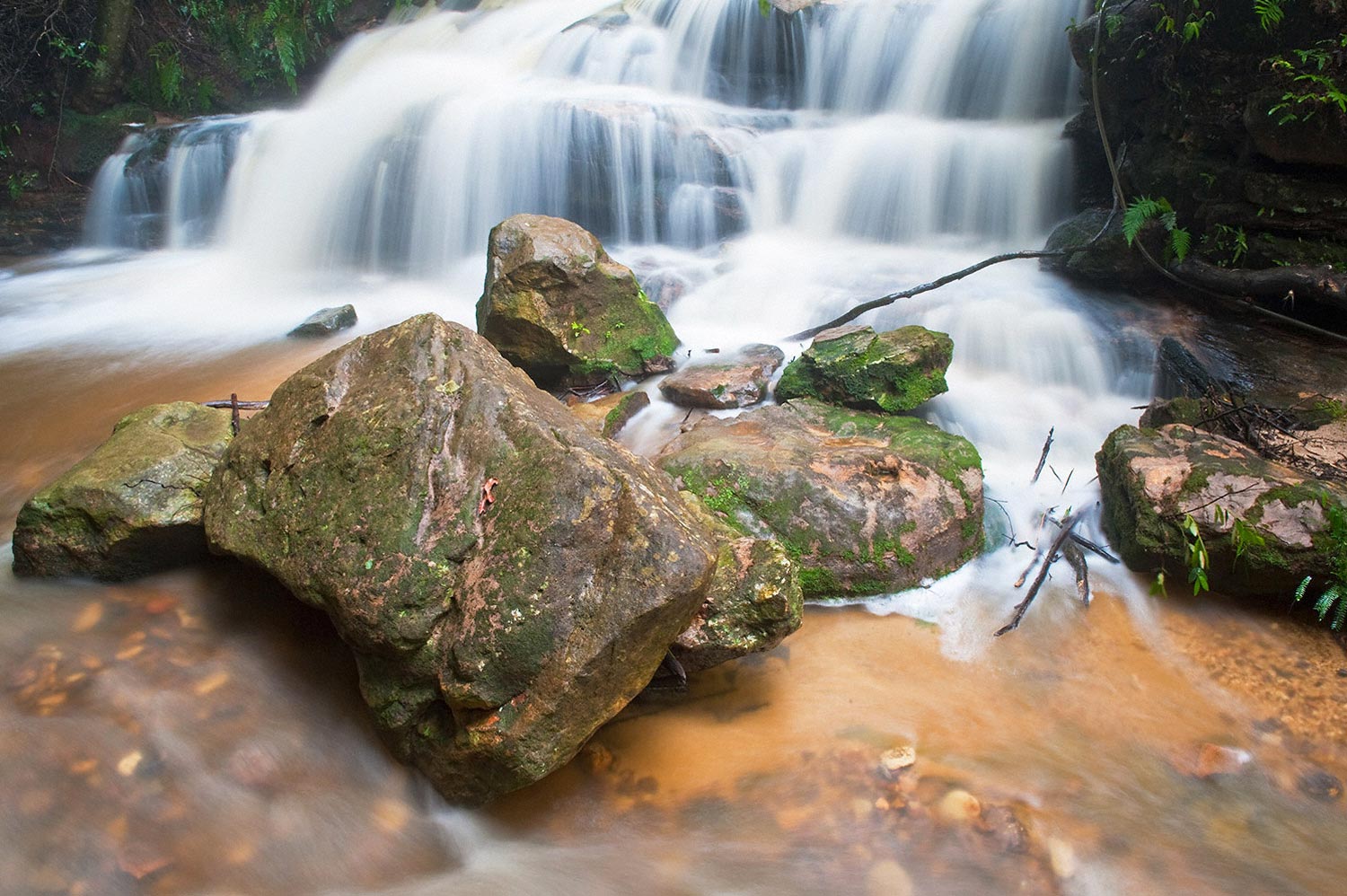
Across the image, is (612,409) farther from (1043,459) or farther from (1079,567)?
(1079,567)

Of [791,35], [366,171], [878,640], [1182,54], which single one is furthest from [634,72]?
[878,640]

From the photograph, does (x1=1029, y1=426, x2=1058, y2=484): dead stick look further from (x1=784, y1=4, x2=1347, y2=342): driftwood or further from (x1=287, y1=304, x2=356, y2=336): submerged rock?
(x1=287, y1=304, x2=356, y2=336): submerged rock

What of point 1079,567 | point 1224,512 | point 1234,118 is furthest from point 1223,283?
point 1079,567

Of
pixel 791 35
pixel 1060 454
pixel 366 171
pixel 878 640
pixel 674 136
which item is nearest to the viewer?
pixel 878 640

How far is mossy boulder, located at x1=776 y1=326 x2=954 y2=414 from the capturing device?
4680 mm

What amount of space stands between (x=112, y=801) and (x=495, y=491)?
56.3 inches

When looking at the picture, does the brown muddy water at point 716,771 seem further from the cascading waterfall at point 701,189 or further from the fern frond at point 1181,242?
the fern frond at point 1181,242

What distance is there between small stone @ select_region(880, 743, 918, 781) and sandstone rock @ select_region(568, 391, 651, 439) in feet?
8.12

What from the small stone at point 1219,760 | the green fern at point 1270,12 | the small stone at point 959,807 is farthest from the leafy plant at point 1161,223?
the small stone at point 959,807

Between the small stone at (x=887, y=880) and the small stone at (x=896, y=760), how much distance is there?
31cm

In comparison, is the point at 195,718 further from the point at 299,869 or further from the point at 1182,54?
the point at 1182,54

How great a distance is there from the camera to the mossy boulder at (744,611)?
2.71 metres

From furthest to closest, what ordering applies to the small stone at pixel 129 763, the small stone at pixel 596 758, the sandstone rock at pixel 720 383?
the sandstone rock at pixel 720 383, the small stone at pixel 596 758, the small stone at pixel 129 763

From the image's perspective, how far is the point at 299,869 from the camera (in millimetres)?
2221
